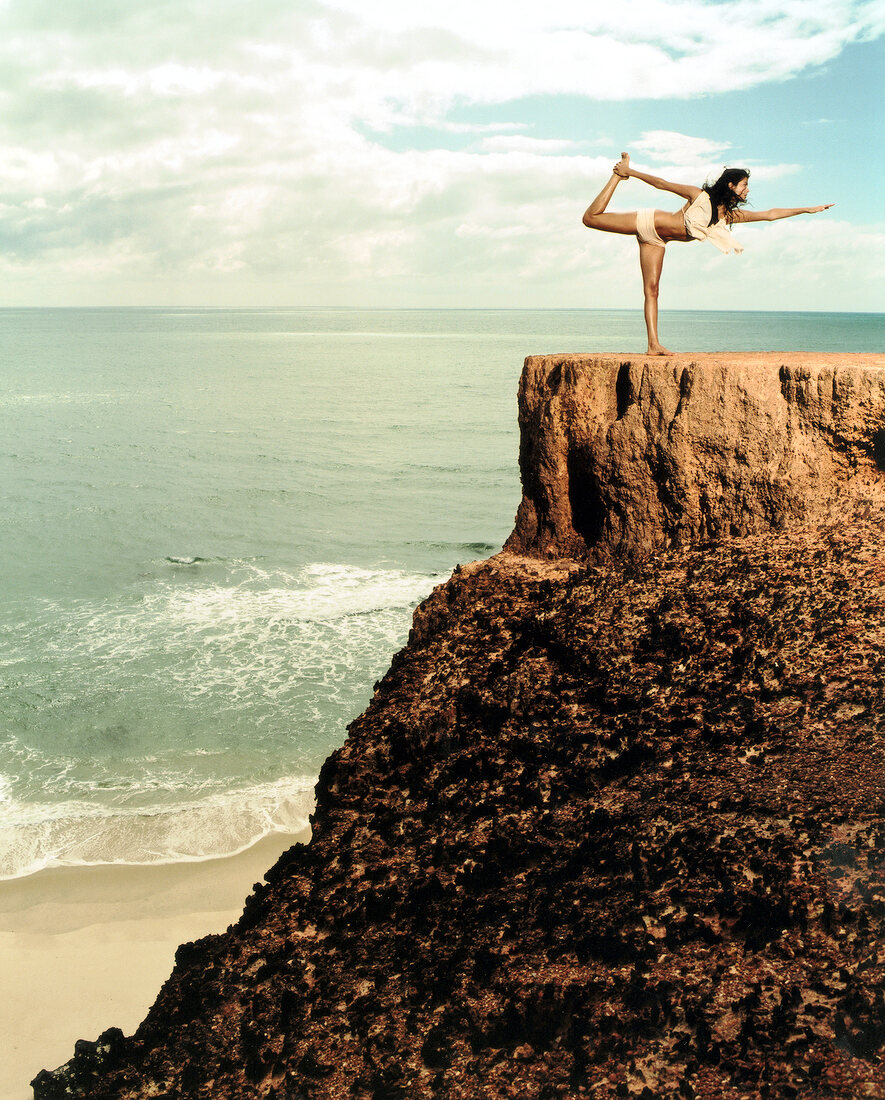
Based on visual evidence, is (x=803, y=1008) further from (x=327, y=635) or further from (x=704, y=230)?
(x=327, y=635)

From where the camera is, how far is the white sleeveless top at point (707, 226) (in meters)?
6.68

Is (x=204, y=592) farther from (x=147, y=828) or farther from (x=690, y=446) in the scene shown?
(x=690, y=446)

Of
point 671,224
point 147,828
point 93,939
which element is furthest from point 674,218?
point 147,828

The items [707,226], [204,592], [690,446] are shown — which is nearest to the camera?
[690,446]

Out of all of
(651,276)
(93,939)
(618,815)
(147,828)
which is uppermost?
(651,276)

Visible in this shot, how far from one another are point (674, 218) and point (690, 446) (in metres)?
2.00

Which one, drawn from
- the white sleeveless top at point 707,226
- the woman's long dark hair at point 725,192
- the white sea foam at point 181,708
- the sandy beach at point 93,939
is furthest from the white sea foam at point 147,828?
the woman's long dark hair at point 725,192

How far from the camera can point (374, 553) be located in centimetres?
2202

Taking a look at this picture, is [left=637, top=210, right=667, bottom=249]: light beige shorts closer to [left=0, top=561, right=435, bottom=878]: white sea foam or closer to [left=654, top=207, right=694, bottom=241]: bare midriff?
[left=654, top=207, right=694, bottom=241]: bare midriff

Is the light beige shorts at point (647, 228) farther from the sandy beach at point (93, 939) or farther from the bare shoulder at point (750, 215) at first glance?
the sandy beach at point (93, 939)

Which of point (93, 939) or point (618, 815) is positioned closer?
point (618, 815)

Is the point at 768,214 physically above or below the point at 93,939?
above

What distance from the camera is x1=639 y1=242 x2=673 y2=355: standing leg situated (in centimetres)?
701

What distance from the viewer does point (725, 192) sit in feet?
21.7
